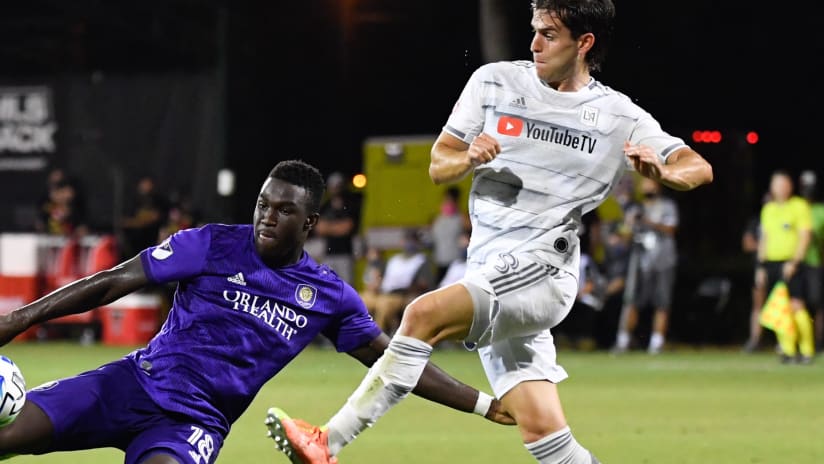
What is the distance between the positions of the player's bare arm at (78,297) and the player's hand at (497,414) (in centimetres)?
164

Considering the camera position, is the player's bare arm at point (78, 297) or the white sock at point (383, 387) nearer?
the player's bare arm at point (78, 297)

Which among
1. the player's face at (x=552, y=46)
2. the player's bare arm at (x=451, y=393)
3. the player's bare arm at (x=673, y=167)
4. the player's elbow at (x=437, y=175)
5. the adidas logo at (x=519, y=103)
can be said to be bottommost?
the player's bare arm at (x=451, y=393)

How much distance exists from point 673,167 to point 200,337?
211 centimetres

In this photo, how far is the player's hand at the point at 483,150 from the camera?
5949 millimetres

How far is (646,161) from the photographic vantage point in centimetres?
596

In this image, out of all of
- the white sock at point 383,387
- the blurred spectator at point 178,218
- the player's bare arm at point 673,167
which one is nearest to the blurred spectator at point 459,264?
the blurred spectator at point 178,218

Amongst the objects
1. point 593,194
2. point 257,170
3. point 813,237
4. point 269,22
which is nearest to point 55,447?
point 593,194

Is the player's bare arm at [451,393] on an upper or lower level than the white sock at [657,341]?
upper

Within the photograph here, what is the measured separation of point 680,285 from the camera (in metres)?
25.0

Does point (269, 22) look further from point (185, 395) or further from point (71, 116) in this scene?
point (185, 395)

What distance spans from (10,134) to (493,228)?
16.6 m

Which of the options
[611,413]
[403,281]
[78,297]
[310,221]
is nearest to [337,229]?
[403,281]

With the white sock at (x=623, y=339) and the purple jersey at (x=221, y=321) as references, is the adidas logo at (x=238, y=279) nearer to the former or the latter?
the purple jersey at (x=221, y=321)

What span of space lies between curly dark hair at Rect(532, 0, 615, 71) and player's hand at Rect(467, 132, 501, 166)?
674mm
